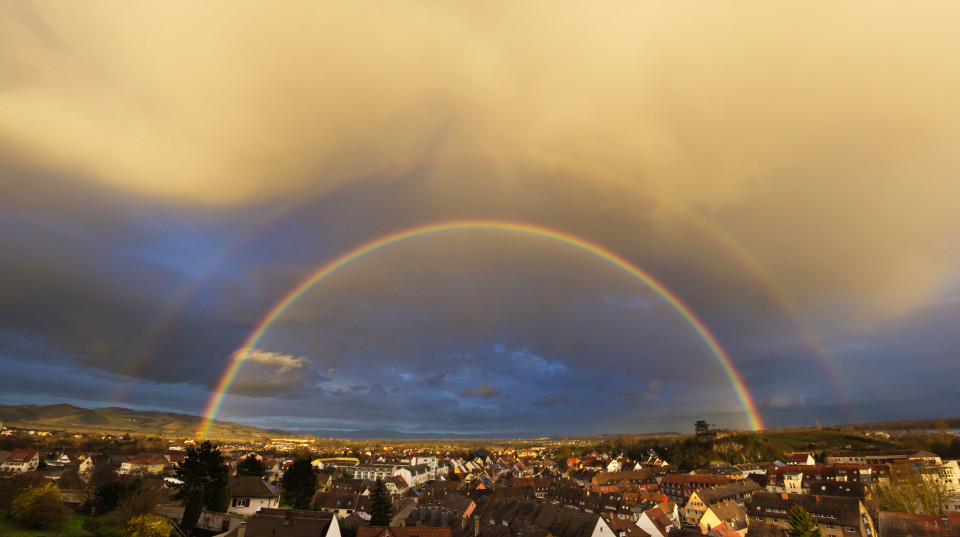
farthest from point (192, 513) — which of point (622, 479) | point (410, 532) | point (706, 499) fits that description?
point (622, 479)

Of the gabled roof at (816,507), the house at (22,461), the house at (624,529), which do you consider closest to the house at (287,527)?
the house at (624,529)

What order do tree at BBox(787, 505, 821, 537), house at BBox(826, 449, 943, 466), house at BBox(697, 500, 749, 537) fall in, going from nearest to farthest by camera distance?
tree at BBox(787, 505, 821, 537), house at BBox(697, 500, 749, 537), house at BBox(826, 449, 943, 466)

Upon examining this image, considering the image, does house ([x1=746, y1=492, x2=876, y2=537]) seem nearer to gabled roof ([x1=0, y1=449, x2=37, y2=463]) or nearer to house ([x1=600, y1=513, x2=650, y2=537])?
house ([x1=600, y1=513, x2=650, y2=537])

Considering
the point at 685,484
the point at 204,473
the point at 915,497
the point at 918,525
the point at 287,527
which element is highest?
the point at 204,473

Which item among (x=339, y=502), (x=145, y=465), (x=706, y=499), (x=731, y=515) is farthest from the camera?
(x=145, y=465)

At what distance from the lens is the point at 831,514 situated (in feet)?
230

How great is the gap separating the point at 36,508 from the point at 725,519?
82201 millimetres

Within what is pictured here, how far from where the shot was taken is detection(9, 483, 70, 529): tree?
43.9 metres

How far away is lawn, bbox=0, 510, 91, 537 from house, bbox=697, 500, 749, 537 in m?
73.8

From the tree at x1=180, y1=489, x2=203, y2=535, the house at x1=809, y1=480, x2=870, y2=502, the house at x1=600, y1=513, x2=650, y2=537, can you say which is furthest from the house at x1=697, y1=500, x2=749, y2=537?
the tree at x1=180, y1=489, x2=203, y2=535

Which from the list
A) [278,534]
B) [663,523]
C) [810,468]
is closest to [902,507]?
[663,523]

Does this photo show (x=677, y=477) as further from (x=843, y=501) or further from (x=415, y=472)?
(x=415, y=472)

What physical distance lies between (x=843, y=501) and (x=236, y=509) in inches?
3325

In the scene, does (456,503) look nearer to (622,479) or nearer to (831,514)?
(831,514)
